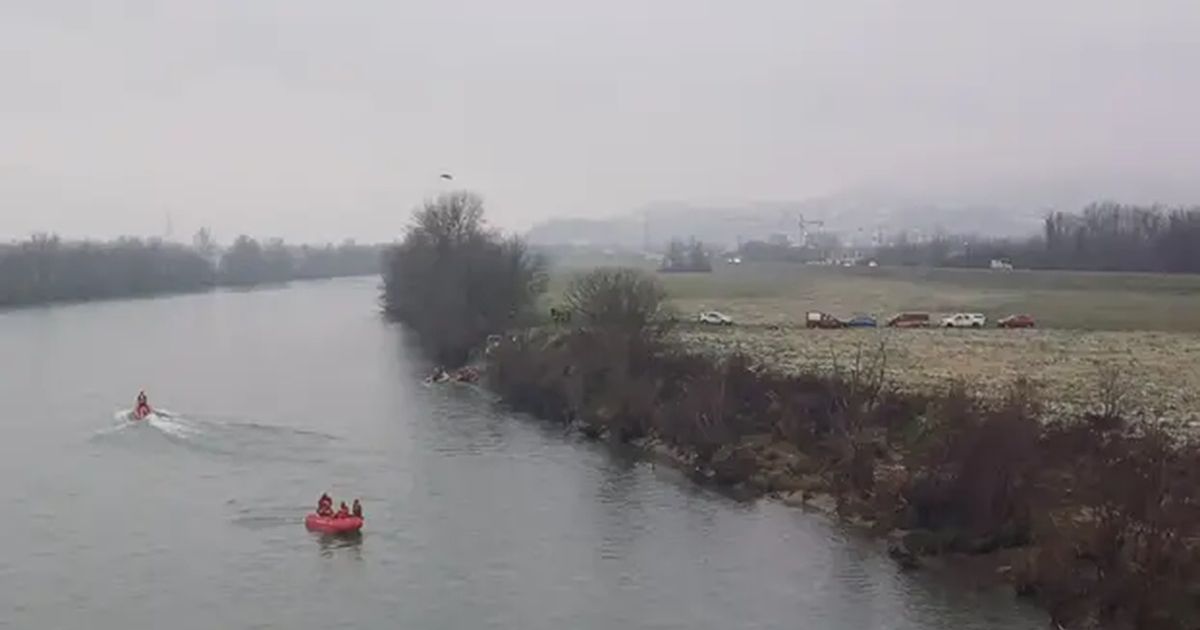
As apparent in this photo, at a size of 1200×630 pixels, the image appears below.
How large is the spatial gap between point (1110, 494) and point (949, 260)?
2869 inches

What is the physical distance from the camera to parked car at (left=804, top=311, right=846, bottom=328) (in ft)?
169

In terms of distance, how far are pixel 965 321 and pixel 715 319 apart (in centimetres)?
998

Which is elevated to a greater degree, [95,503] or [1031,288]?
[1031,288]

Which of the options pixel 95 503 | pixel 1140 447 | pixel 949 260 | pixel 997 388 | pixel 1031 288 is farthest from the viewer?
pixel 949 260

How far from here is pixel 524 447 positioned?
34344mm

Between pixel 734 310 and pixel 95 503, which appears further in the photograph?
pixel 734 310

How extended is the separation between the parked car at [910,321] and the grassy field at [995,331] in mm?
2253

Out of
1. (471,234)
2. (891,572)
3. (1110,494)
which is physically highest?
(471,234)

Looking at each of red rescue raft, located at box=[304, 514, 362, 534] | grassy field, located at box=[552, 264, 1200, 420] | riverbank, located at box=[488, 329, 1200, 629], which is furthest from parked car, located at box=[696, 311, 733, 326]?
red rescue raft, located at box=[304, 514, 362, 534]

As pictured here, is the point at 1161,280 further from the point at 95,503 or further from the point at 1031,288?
the point at 95,503

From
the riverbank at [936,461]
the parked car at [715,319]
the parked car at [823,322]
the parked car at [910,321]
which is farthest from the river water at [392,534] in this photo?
the parked car at [910,321]

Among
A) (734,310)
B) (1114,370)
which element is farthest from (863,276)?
(1114,370)

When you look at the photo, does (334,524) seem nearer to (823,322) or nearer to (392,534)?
(392,534)

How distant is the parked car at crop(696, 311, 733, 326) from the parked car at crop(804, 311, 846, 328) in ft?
10.4
